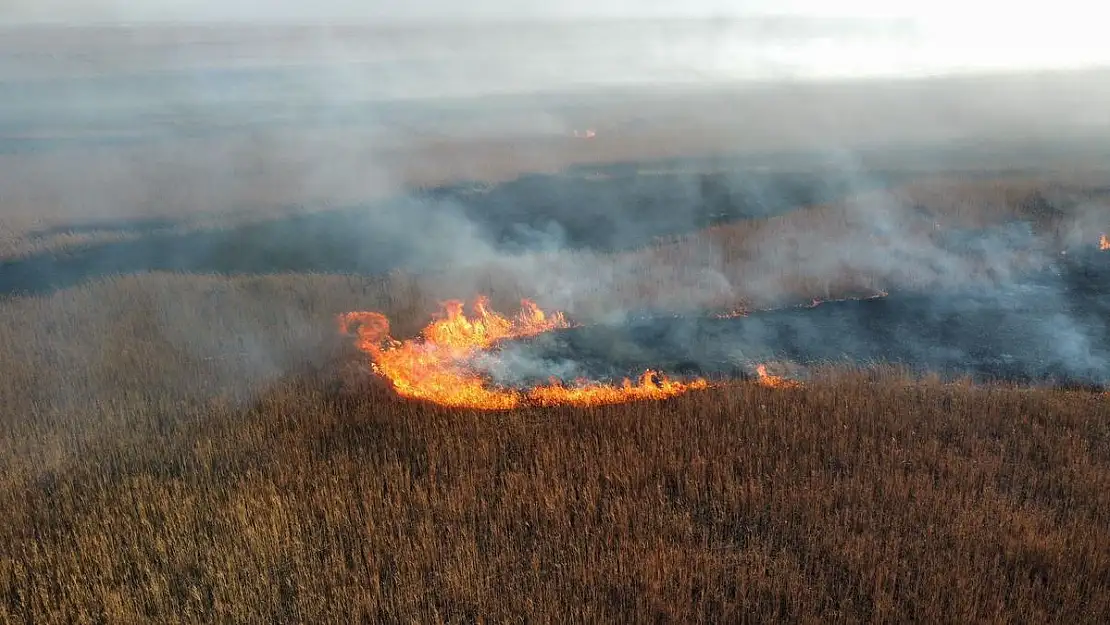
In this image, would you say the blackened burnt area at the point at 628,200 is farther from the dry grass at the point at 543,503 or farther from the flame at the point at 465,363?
the dry grass at the point at 543,503

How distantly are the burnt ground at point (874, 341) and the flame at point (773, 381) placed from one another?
0.20 meters

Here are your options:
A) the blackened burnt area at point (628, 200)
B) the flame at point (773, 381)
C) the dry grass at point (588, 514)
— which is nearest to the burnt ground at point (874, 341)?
the flame at point (773, 381)

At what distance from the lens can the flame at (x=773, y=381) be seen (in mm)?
8234

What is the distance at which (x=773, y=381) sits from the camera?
8.66 m

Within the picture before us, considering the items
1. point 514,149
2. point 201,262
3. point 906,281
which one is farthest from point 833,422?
point 514,149

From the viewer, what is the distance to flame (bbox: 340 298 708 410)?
8.25 m

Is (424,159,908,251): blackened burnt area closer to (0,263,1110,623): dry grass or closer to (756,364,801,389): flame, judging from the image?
(756,364,801,389): flame

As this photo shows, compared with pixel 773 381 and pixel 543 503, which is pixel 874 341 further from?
pixel 543 503

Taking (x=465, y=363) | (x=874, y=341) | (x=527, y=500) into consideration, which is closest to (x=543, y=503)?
(x=527, y=500)

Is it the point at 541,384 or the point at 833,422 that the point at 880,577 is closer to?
the point at 833,422

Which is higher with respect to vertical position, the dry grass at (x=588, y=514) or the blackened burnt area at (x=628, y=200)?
the blackened burnt area at (x=628, y=200)

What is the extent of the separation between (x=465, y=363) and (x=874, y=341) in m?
5.96

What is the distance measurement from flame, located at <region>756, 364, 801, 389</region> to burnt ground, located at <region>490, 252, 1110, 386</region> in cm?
20

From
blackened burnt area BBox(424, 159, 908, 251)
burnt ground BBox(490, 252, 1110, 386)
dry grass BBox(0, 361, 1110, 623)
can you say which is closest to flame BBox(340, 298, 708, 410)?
burnt ground BBox(490, 252, 1110, 386)
